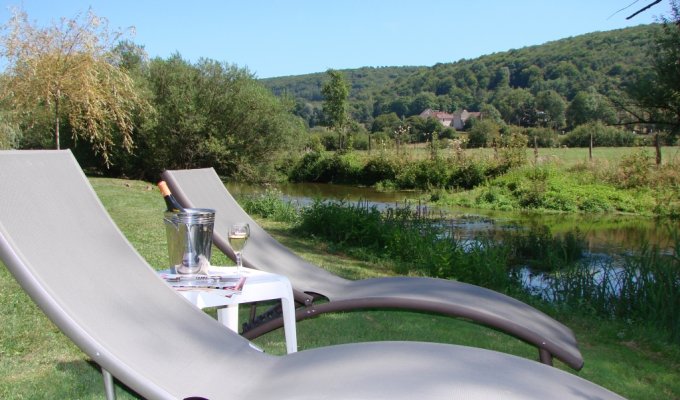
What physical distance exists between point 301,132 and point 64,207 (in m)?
22.7

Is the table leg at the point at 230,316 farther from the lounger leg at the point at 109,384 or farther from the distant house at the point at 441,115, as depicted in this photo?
the distant house at the point at 441,115

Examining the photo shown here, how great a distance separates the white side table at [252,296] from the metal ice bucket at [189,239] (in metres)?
0.11

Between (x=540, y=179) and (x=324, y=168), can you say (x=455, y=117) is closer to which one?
(x=324, y=168)

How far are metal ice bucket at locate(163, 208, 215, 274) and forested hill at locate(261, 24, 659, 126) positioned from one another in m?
22.2

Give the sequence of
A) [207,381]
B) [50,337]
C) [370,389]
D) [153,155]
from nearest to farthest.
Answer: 1. [370,389]
2. [207,381]
3. [50,337]
4. [153,155]

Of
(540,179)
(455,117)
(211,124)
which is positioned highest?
(455,117)

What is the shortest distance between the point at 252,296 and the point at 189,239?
381 mm

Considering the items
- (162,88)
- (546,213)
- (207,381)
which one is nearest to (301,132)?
(162,88)

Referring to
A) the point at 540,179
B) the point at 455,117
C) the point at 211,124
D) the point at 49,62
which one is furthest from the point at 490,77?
the point at 49,62

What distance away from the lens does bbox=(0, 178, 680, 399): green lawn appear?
289 cm

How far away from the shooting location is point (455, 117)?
135ft

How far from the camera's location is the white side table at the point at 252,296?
2422 mm

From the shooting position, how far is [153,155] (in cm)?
2239

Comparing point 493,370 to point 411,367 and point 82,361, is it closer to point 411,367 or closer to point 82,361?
point 411,367
